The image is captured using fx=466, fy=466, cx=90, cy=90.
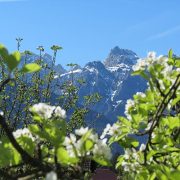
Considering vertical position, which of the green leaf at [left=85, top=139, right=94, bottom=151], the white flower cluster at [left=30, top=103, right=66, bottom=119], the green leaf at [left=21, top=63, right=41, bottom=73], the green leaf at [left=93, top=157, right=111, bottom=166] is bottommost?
the green leaf at [left=93, top=157, right=111, bottom=166]

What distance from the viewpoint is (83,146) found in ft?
6.85

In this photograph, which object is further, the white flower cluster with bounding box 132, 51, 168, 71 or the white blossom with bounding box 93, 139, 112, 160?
the white flower cluster with bounding box 132, 51, 168, 71

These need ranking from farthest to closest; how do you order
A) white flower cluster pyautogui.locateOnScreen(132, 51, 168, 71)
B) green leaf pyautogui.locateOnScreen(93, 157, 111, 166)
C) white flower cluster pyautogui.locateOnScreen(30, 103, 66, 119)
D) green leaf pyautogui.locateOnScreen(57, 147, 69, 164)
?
white flower cluster pyautogui.locateOnScreen(132, 51, 168, 71), white flower cluster pyautogui.locateOnScreen(30, 103, 66, 119), green leaf pyautogui.locateOnScreen(93, 157, 111, 166), green leaf pyautogui.locateOnScreen(57, 147, 69, 164)

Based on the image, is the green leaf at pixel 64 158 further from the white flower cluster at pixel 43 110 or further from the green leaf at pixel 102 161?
the white flower cluster at pixel 43 110

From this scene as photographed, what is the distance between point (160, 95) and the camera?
2908 mm

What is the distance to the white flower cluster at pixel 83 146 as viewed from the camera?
6.91 feet

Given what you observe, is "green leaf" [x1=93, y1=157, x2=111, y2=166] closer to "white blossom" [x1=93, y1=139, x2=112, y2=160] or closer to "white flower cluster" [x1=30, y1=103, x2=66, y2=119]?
"white blossom" [x1=93, y1=139, x2=112, y2=160]

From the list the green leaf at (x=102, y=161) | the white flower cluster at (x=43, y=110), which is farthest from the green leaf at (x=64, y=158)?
the white flower cluster at (x=43, y=110)

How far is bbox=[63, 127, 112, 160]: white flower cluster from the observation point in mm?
2105

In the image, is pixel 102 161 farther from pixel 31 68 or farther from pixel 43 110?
pixel 31 68

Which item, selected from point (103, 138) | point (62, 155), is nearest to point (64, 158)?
point (62, 155)

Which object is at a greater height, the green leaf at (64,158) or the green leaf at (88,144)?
the green leaf at (88,144)

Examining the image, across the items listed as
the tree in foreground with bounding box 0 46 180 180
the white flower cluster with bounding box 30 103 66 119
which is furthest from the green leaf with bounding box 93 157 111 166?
the white flower cluster with bounding box 30 103 66 119

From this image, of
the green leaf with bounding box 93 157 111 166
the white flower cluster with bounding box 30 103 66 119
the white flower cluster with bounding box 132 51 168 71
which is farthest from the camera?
the white flower cluster with bounding box 132 51 168 71
